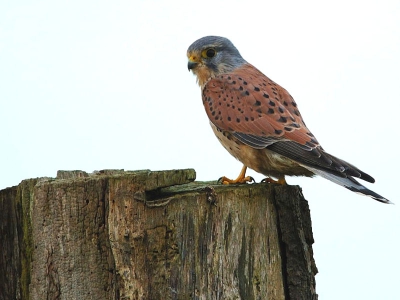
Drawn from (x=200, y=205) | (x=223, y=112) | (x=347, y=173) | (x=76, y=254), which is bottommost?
(x=76, y=254)

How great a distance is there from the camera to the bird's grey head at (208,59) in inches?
247

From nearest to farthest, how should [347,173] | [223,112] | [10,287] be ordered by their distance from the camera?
1. [10,287]
2. [347,173]
3. [223,112]

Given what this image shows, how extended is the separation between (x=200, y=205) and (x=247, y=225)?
36 cm

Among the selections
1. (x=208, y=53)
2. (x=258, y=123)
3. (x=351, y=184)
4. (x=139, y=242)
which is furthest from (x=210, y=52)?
(x=139, y=242)

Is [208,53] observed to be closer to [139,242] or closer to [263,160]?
[263,160]

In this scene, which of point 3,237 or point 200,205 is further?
point 3,237

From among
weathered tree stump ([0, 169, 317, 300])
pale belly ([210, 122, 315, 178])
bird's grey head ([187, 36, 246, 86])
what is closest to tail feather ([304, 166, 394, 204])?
pale belly ([210, 122, 315, 178])

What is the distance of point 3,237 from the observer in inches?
163

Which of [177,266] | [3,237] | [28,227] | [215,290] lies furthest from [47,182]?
[215,290]

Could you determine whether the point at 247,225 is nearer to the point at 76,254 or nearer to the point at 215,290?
the point at 215,290

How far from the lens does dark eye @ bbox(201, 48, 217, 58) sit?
6305 mm

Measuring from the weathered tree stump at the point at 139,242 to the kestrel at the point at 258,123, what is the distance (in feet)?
3.50

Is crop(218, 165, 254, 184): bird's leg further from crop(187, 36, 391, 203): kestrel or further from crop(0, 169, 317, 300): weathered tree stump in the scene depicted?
crop(0, 169, 317, 300): weathered tree stump

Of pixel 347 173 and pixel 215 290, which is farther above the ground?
pixel 347 173
